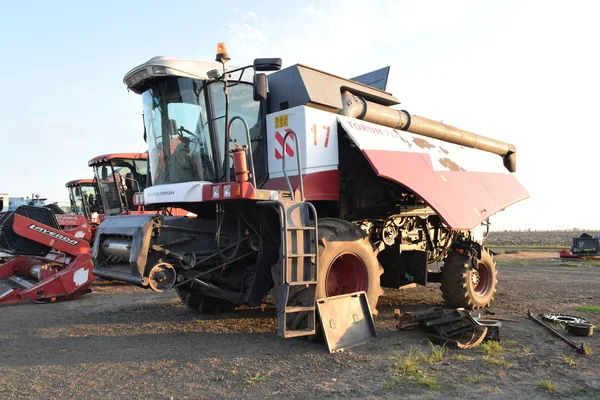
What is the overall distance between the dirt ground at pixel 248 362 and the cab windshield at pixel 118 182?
15.8ft

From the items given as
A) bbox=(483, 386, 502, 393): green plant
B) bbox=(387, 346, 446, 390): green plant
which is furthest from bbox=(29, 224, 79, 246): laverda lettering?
bbox=(483, 386, 502, 393): green plant

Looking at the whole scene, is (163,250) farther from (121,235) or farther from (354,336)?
(354,336)

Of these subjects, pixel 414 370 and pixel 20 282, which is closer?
pixel 414 370

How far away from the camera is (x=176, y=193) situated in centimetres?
511

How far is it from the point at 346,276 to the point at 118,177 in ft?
26.3

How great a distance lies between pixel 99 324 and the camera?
236 inches

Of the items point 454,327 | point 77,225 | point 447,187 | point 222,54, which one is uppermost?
point 222,54

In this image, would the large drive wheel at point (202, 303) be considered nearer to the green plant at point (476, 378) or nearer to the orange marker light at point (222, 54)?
the orange marker light at point (222, 54)

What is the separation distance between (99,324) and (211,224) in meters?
2.22

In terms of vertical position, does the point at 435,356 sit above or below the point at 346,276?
below

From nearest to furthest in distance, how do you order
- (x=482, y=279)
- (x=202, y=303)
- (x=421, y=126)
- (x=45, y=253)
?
1. (x=202, y=303)
2. (x=421, y=126)
3. (x=482, y=279)
4. (x=45, y=253)

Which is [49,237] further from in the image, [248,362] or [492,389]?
[492,389]

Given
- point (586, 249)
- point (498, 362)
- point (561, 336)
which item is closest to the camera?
point (498, 362)

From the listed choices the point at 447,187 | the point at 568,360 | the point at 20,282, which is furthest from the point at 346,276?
the point at 20,282
